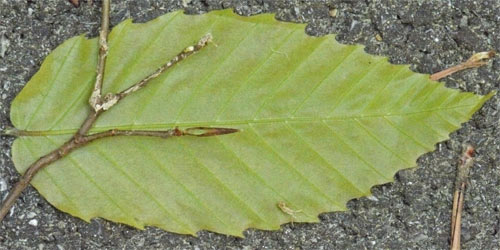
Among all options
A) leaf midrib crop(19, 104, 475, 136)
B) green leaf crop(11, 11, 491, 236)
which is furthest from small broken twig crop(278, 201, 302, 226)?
leaf midrib crop(19, 104, 475, 136)

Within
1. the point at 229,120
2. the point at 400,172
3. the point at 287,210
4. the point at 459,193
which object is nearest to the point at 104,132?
the point at 229,120

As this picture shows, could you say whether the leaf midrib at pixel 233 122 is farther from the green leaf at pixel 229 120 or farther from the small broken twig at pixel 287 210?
the small broken twig at pixel 287 210

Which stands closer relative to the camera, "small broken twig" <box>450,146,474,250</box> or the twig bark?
the twig bark

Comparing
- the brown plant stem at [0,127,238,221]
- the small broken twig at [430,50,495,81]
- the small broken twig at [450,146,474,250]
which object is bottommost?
the brown plant stem at [0,127,238,221]

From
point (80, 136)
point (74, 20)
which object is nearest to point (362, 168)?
point (80, 136)

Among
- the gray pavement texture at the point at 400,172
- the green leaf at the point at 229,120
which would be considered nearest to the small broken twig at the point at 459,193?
the gray pavement texture at the point at 400,172

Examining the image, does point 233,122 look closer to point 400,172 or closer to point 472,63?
point 400,172

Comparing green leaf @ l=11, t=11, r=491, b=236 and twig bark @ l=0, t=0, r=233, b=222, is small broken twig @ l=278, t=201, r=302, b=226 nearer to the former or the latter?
green leaf @ l=11, t=11, r=491, b=236
